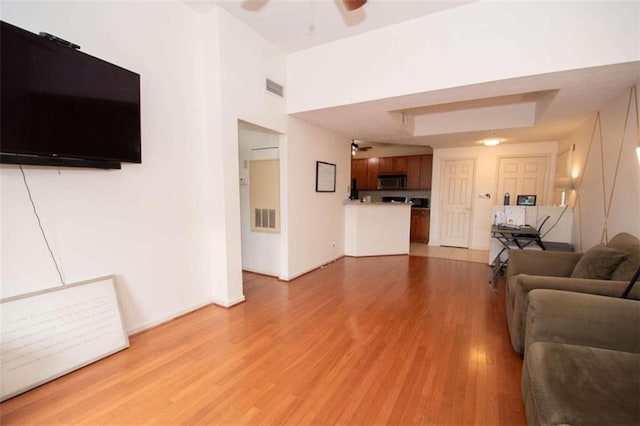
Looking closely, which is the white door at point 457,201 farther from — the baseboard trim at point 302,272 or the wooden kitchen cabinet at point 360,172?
the baseboard trim at point 302,272

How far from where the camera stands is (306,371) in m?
1.99

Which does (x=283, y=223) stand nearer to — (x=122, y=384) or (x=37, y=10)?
(x=122, y=384)

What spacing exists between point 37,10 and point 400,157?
6.87m

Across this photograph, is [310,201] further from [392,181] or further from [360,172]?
[360,172]

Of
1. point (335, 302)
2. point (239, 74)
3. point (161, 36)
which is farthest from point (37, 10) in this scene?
point (335, 302)

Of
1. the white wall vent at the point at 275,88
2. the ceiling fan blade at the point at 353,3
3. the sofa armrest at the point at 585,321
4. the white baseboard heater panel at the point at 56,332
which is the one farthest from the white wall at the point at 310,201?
the sofa armrest at the point at 585,321

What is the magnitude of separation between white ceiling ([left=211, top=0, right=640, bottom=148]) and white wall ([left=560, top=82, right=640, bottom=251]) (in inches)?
7.2

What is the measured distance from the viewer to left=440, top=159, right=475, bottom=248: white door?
6.20m

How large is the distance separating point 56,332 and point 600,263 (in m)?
3.97

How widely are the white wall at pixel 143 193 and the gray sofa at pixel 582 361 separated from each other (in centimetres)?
269

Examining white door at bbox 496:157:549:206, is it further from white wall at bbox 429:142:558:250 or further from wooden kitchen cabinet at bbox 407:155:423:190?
wooden kitchen cabinet at bbox 407:155:423:190

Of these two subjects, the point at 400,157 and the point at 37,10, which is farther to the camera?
the point at 400,157

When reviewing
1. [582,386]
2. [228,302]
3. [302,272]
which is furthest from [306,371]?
[302,272]

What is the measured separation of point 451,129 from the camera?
4.84 m
